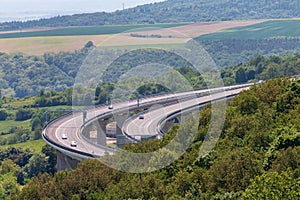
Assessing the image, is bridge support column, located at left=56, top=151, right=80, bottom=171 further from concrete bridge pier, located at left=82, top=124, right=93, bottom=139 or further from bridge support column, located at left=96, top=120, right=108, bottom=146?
bridge support column, located at left=96, top=120, right=108, bottom=146

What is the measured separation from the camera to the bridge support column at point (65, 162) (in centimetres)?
6850

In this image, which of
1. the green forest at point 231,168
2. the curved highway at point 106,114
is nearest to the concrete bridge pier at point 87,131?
the curved highway at point 106,114

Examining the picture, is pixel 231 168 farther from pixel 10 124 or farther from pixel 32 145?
pixel 10 124

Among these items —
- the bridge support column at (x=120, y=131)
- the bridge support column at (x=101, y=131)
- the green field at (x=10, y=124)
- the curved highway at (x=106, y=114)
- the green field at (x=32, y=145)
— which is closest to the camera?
the curved highway at (x=106, y=114)

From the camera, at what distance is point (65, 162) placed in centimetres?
7106

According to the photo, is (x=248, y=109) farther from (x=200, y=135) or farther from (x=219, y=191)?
(x=219, y=191)

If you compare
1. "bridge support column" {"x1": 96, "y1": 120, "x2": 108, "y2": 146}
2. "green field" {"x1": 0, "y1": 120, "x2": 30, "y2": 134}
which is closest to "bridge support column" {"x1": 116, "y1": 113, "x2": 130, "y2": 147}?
"bridge support column" {"x1": 96, "y1": 120, "x2": 108, "y2": 146}

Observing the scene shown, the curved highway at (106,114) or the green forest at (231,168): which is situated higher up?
the green forest at (231,168)

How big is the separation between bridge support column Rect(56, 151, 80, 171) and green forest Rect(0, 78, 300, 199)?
12379mm

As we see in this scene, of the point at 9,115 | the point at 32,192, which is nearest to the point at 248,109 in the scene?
the point at 32,192

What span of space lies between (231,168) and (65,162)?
1319 inches

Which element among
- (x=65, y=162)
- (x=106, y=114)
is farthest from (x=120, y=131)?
(x=65, y=162)

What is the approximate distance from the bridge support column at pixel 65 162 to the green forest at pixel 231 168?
1238cm

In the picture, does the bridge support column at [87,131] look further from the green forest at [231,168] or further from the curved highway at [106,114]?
the green forest at [231,168]
